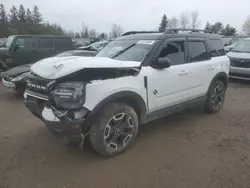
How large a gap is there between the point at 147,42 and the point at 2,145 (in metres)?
2.94

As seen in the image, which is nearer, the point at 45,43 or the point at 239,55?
the point at 239,55

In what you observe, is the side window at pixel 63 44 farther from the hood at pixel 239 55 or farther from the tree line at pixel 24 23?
the tree line at pixel 24 23

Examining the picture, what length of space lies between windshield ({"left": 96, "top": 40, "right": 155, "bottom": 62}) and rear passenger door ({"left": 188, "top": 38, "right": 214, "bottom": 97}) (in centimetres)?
99

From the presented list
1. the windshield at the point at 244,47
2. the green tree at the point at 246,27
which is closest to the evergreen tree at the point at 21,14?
the green tree at the point at 246,27

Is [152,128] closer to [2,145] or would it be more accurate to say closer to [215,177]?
[215,177]

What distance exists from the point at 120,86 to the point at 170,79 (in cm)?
110

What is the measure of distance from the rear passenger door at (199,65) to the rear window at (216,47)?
0.65ft

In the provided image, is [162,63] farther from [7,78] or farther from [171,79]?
[7,78]

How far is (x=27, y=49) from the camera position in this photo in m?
10.1

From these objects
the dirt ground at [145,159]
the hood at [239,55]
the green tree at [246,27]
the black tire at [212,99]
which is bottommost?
the dirt ground at [145,159]

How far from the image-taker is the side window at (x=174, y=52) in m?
4.14

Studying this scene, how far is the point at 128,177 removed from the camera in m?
3.04

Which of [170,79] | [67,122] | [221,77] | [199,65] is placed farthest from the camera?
[221,77]

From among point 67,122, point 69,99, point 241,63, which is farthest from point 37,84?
point 241,63
